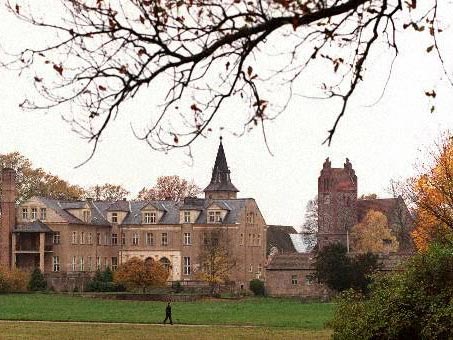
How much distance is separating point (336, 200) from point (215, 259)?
32281 mm

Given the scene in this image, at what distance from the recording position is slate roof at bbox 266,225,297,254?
114m

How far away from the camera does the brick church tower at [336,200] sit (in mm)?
106250

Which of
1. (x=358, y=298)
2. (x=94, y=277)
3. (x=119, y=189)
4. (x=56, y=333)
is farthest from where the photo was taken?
(x=119, y=189)

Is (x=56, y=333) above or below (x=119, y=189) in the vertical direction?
below

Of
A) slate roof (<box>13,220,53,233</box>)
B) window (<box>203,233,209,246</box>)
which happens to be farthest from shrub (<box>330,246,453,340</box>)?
window (<box>203,233,209,246</box>)

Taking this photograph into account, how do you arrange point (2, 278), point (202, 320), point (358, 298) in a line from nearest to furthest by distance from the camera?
point (358, 298), point (202, 320), point (2, 278)

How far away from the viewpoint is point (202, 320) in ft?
137

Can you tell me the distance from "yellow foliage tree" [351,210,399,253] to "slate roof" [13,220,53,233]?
28.4m

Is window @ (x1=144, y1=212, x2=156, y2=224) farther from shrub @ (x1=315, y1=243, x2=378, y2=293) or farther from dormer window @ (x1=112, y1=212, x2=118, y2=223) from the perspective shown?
shrub @ (x1=315, y1=243, x2=378, y2=293)

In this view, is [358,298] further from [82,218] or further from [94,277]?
[82,218]

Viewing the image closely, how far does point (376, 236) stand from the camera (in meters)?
95.8

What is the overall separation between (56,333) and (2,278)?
125 ft

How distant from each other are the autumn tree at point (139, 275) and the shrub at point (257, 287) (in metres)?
10.1

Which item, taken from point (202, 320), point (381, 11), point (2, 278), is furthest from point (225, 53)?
point (2, 278)
